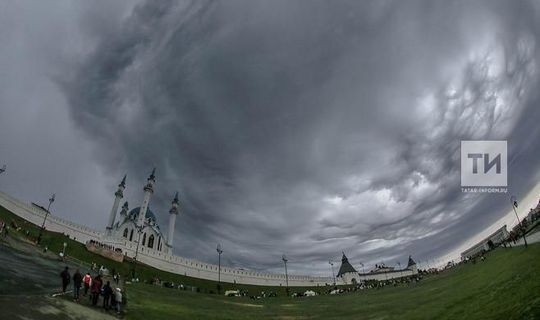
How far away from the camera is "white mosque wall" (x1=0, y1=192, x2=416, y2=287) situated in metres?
77.4

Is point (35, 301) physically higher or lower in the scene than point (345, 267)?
lower

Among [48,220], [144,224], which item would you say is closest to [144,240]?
[144,224]

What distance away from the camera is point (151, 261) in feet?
300

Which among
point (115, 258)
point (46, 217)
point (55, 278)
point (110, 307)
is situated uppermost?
point (46, 217)

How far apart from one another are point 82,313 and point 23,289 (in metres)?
4.71

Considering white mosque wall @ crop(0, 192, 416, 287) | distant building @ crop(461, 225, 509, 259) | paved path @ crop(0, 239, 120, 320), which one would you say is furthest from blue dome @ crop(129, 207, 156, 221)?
distant building @ crop(461, 225, 509, 259)

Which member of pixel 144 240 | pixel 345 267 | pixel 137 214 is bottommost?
pixel 345 267

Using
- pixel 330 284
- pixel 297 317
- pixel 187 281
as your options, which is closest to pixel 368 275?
pixel 330 284

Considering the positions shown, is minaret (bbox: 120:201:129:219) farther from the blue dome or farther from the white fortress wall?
the white fortress wall

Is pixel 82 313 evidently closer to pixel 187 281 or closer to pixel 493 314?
pixel 493 314

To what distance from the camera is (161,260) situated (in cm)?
9475

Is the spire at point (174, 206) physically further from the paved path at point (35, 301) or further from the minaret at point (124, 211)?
the paved path at point (35, 301)

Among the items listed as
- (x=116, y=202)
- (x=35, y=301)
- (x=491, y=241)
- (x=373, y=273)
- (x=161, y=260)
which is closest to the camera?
(x=35, y=301)

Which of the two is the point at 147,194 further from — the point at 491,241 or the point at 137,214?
the point at 491,241
